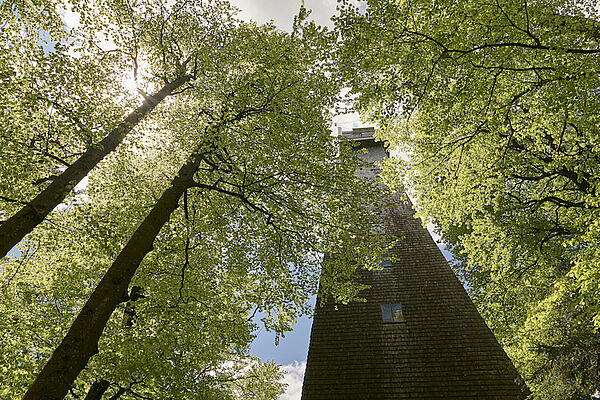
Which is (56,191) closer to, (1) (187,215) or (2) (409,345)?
(1) (187,215)

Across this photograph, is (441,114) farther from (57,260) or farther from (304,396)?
(57,260)

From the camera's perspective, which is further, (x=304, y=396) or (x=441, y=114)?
(x=304, y=396)

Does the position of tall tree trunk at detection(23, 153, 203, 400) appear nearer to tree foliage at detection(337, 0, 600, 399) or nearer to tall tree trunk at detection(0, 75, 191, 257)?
tall tree trunk at detection(0, 75, 191, 257)

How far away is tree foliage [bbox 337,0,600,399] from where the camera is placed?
20.2ft

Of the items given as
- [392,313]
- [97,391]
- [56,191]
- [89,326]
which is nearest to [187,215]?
[56,191]

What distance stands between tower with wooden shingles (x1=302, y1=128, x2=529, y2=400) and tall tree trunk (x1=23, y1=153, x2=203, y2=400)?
6.64 meters

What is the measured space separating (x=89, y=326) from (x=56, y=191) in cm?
337

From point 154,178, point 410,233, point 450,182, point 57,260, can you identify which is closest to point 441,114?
point 450,182

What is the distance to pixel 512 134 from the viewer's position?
8.33 m

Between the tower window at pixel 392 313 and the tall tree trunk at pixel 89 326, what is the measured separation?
9.47 m

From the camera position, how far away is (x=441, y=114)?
9.91m

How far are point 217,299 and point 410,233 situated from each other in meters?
10.4

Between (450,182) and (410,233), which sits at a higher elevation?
(410,233)

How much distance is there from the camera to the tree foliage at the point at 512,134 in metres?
6.16
